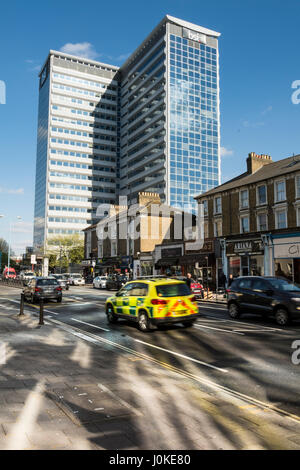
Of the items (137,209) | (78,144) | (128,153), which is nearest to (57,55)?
(78,144)

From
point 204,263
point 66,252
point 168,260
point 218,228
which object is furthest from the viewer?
point 66,252

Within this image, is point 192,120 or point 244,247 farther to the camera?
point 192,120

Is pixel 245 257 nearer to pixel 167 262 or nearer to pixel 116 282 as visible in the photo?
pixel 167 262

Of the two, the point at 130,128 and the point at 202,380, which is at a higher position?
the point at 130,128

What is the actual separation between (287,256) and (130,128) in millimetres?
85273

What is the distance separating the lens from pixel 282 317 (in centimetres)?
1291

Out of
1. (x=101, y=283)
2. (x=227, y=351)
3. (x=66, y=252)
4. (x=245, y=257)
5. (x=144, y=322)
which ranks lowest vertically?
(x=227, y=351)

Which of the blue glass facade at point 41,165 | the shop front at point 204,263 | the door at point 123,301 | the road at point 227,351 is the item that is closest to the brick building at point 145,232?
the shop front at point 204,263

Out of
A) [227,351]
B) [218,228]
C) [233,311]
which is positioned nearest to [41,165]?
[218,228]

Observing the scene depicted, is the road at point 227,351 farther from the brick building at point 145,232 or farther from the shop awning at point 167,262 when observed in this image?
the brick building at point 145,232

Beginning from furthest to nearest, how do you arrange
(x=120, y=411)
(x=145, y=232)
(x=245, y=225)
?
(x=145, y=232) < (x=245, y=225) < (x=120, y=411)

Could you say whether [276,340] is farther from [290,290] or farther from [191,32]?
[191,32]

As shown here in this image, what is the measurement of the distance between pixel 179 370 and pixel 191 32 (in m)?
99.8

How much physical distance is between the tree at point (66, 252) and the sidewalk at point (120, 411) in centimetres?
6669
